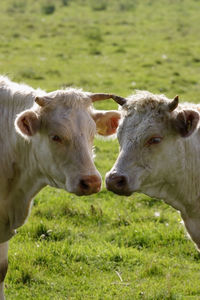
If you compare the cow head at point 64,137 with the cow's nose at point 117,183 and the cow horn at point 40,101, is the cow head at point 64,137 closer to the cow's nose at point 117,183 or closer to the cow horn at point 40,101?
the cow horn at point 40,101

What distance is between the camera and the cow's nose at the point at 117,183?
5.11 meters

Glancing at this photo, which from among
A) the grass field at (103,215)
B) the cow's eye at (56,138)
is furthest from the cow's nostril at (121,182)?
the grass field at (103,215)

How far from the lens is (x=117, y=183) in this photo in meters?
5.11

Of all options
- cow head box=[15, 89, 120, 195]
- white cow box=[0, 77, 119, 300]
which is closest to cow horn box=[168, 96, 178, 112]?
white cow box=[0, 77, 119, 300]

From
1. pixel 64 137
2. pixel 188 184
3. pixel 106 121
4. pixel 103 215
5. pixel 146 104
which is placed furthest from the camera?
pixel 103 215

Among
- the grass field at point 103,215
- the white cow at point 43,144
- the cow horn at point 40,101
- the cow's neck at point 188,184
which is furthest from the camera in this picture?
the grass field at point 103,215

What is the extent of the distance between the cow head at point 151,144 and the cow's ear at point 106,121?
0.26 meters

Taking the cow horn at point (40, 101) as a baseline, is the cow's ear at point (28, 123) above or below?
below

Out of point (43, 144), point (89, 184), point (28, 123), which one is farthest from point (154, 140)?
point (28, 123)

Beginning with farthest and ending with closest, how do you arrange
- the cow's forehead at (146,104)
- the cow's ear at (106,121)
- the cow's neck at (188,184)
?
the cow's ear at (106,121)
the cow's neck at (188,184)
the cow's forehead at (146,104)

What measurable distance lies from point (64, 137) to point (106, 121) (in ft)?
2.57

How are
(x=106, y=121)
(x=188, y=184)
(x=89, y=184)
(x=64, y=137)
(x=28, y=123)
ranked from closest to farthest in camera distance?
(x=89, y=184) → (x=64, y=137) → (x=28, y=123) → (x=188, y=184) → (x=106, y=121)

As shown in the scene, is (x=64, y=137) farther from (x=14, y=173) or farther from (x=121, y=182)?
(x=14, y=173)

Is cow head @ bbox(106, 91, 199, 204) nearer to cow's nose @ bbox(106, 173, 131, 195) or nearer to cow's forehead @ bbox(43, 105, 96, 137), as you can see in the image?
cow's nose @ bbox(106, 173, 131, 195)
